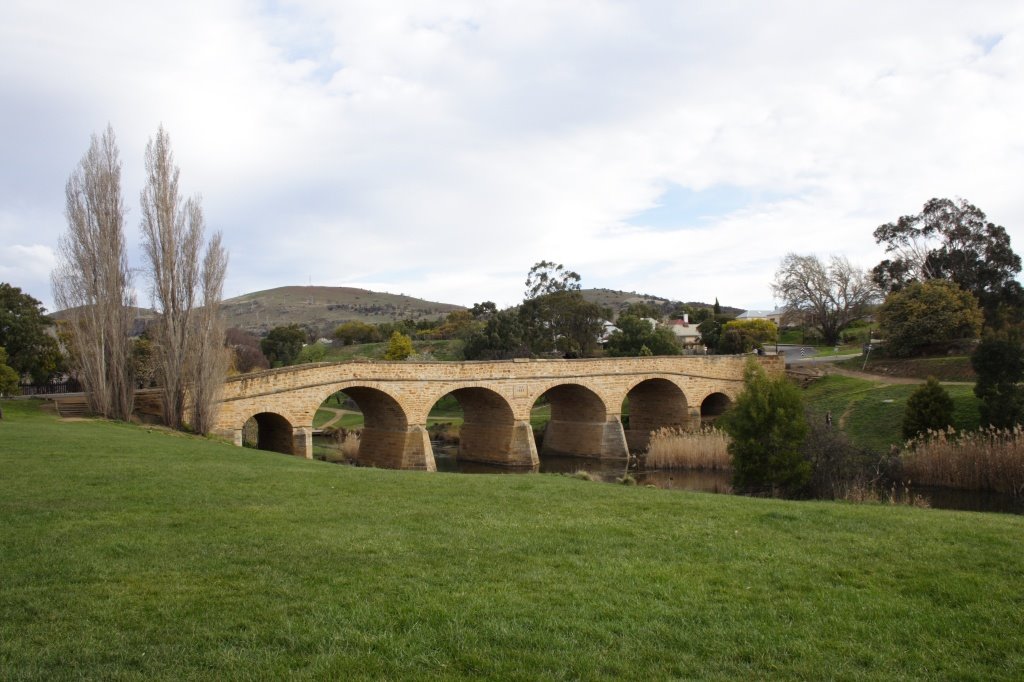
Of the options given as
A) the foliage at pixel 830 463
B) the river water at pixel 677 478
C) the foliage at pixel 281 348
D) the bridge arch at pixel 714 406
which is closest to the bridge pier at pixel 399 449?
the river water at pixel 677 478

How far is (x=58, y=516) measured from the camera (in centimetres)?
790

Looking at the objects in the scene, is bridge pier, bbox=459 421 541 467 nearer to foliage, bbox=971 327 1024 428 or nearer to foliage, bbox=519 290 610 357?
foliage, bbox=971 327 1024 428

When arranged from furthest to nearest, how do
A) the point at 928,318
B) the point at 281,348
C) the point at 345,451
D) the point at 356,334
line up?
1. the point at 356,334
2. the point at 281,348
3. the point at 928,318
4. the point at 345,451

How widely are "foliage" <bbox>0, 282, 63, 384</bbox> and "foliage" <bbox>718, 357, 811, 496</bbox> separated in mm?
24349

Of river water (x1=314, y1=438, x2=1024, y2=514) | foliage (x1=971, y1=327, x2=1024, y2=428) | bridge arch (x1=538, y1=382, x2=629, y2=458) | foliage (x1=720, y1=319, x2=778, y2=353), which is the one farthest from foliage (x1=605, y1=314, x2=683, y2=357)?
foliage (x1=971, y1=327, x2=1024, y2=428)

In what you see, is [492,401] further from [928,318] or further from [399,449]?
[928,318]

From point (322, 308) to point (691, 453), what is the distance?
315ft

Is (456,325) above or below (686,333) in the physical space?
above

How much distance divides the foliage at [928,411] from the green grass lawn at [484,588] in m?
17.8

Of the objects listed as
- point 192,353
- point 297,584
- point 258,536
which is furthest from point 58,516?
point 192,353

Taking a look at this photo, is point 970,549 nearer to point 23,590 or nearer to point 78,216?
point 23,590

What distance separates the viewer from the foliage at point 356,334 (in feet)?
237

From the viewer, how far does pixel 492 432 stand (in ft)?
107

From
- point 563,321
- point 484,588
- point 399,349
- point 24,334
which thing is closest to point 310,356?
point 399,349
